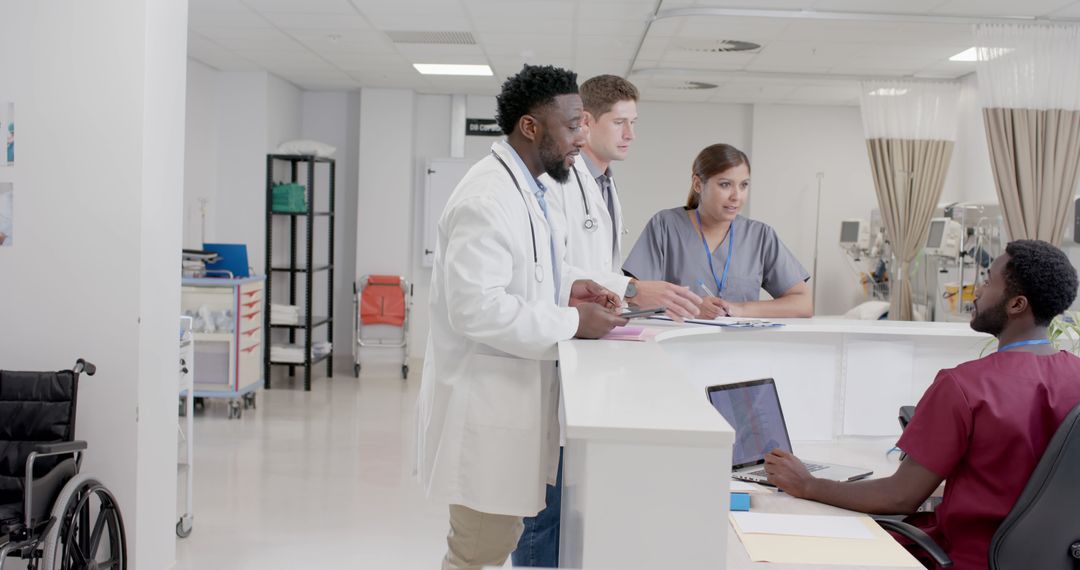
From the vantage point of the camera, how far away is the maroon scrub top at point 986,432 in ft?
6.43

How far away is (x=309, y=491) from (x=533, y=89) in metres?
3.42

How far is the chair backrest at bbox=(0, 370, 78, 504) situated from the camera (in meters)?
2.96

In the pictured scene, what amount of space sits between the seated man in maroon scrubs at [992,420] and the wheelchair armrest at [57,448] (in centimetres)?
215

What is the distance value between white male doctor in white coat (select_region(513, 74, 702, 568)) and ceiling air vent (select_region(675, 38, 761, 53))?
3704mm

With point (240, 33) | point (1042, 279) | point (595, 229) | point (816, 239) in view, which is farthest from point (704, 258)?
point (816, 239)

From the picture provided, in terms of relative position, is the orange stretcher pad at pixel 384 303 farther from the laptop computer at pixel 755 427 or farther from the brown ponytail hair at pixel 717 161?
the laptop computer at pixel 755 427

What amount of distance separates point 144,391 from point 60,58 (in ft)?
3.82

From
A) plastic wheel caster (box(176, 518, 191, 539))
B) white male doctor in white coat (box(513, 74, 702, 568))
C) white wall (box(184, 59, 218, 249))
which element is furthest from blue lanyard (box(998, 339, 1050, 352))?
white wall (box(184, 59, 218, 249))

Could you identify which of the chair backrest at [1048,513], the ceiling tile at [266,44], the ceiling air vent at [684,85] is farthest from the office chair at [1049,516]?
the ceiling air vent at [684,85]

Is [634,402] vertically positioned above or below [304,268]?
above

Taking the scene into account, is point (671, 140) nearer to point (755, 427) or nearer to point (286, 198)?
point (286, 198)

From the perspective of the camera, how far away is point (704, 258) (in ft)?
11.6

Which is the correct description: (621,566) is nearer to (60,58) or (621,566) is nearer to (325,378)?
(60,58)

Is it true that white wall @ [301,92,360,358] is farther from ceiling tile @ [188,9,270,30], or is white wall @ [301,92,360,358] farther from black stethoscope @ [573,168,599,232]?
black stethoscope @ [573,168,599,232]
